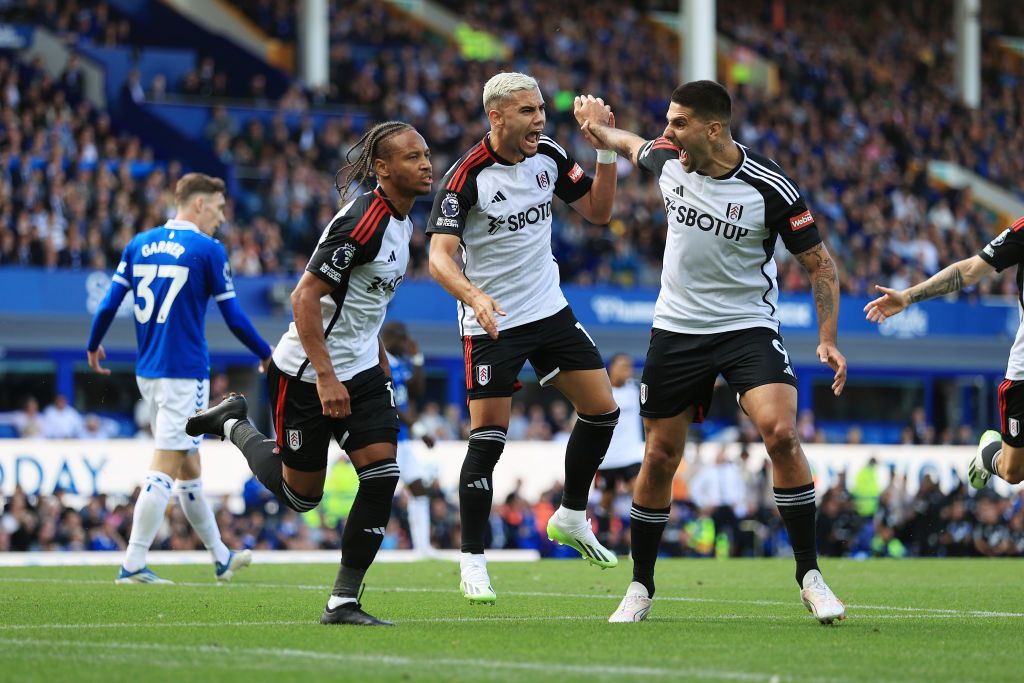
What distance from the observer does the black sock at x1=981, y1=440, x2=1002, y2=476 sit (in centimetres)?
1012

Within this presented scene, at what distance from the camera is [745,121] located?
3853 centimetres

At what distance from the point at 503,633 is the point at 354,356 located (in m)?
1.47

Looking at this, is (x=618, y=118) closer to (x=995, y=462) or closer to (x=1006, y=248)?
(x=995, y=462)

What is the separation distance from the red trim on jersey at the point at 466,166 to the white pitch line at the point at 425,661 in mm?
2849

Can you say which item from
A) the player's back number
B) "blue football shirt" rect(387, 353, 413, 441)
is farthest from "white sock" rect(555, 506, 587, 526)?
"blue football shirt" rect(387, 353, 413, 441)

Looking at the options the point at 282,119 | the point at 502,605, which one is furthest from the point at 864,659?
the point at 282,119

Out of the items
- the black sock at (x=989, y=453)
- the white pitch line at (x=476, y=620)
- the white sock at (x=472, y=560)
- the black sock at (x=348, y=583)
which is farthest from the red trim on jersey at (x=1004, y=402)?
the black sock at (x=348, y=583)

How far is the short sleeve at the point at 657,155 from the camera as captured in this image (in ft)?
26.8

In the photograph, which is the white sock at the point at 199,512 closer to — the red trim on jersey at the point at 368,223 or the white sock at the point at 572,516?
the white sock at the point at 572,516

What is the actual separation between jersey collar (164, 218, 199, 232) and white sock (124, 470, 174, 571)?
1.63 m

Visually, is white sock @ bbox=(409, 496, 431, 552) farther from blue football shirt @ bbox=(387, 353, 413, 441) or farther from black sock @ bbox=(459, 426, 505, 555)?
black sock @ bbox=(459, 426, 505, 555)

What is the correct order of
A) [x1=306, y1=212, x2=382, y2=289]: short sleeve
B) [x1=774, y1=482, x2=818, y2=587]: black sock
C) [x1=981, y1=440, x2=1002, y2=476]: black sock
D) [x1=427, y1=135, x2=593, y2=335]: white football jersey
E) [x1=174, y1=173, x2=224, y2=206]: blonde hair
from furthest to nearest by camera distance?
[x1=174, y1=173, x2=224, y2=206]: blonde hair, [x1=981, y1=440, x2=1002, y2=476]: black sock, [x1=427, y1=135, x2=593, y2=335]: white football jersey, [x1=774, y1=482, x2=818, y2=587]: black sock, [x1=306, y1=212, x2=382, y2=289]: short sleeve

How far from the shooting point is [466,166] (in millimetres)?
8531

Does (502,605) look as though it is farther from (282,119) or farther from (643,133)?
(643,133)
